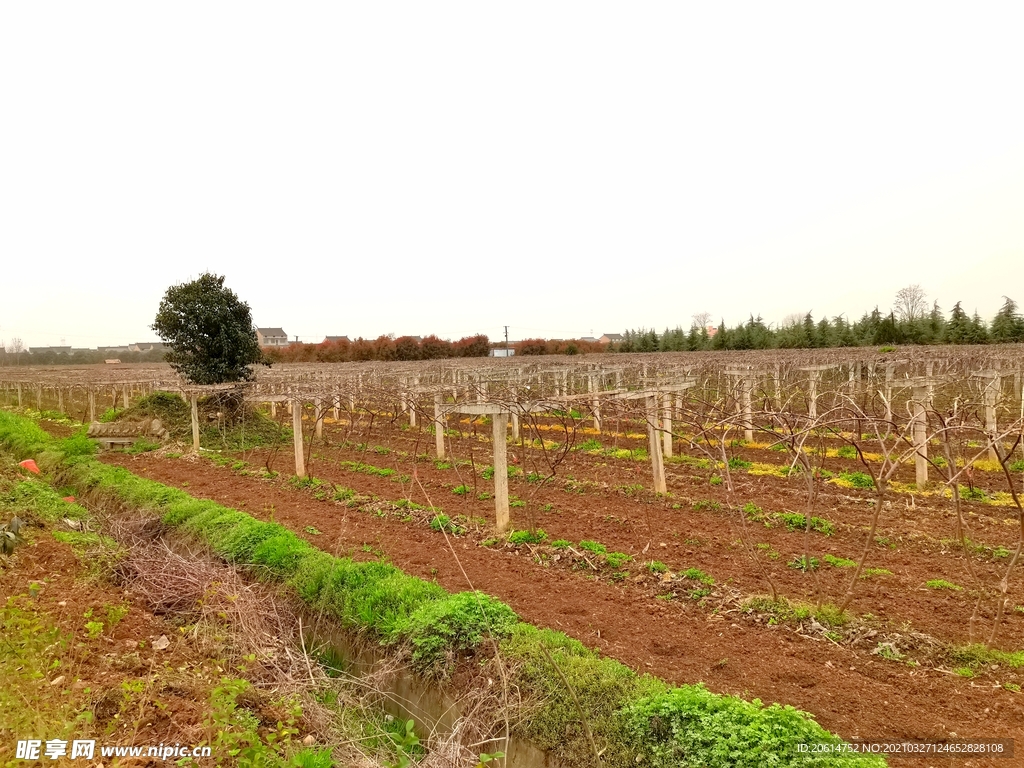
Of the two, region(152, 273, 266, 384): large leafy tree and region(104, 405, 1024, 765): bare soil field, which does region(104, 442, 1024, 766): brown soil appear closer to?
region(104, 405, 1024, 765): bare soil field

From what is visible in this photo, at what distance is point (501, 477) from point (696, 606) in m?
3.88

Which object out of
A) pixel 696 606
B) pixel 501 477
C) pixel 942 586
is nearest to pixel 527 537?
pixel 501 477

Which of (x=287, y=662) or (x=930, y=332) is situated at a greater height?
(x=930, y=332)

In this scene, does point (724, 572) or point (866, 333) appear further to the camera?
point (866, 333)

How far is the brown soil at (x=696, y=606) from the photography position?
4.38 meters

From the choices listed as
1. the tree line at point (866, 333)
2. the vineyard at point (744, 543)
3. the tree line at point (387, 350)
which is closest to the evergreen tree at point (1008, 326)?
the tree line at point (866, 333)

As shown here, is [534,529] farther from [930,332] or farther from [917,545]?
[930,332]

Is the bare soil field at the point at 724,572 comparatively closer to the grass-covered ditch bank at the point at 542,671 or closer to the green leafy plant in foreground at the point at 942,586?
the green leafy plant in foreground at the point at 942,586

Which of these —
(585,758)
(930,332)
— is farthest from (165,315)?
(930,332)

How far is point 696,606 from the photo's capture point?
20.7 feet

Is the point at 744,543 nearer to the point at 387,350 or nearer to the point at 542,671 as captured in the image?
the point at 542,671

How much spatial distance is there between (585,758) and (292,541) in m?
5.59

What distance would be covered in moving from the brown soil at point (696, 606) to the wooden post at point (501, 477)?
1.39ft

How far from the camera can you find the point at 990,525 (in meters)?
8.83
